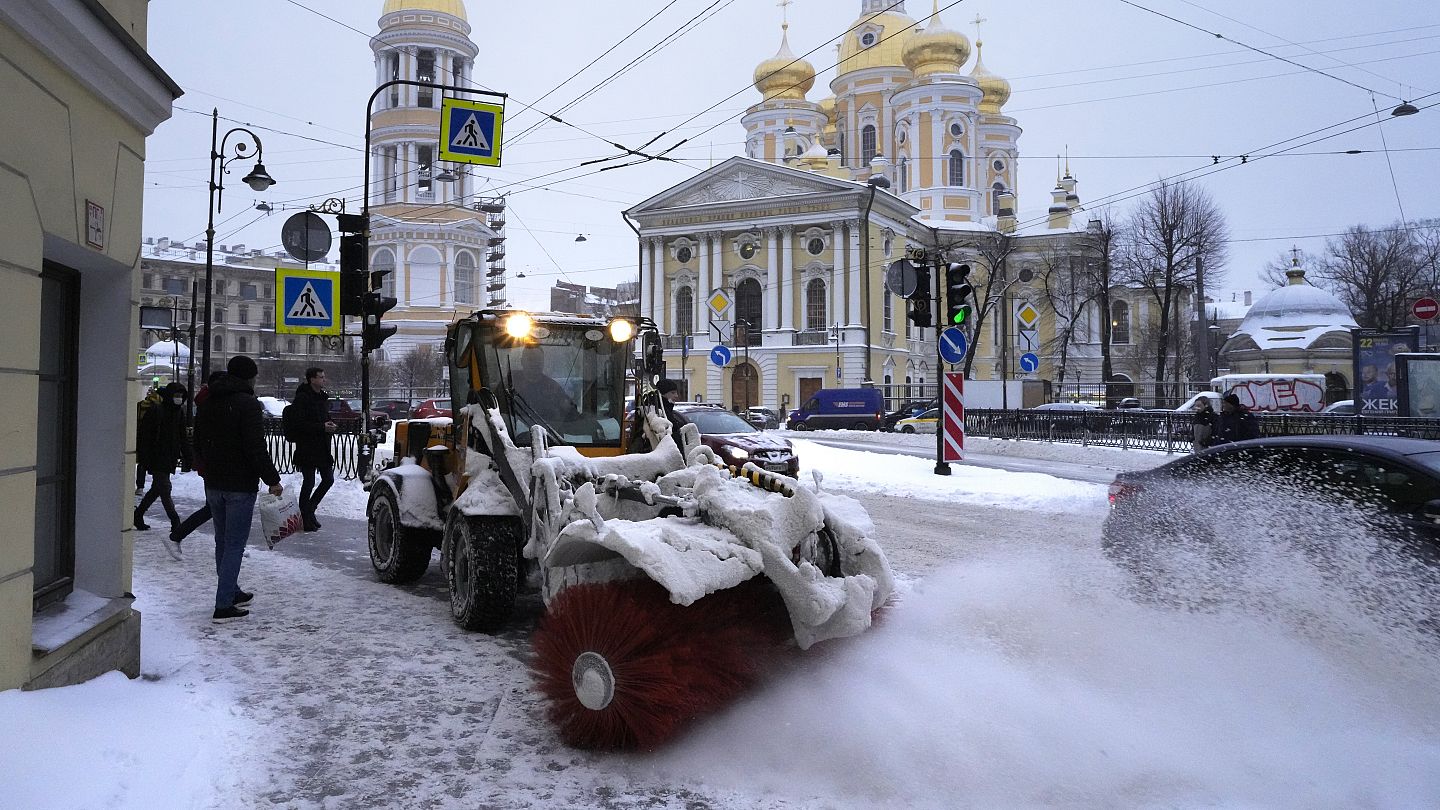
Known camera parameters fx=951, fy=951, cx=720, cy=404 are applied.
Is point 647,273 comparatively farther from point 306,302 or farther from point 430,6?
point 306,302

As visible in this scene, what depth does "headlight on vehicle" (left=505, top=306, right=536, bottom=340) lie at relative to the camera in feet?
23.6

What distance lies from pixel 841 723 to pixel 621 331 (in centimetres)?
393

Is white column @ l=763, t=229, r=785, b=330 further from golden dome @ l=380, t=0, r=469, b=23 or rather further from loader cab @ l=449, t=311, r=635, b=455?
loader cab @ l=449, t=311, r=635, b=455

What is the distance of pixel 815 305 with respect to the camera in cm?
5738

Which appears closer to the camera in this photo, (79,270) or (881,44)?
(79,270)

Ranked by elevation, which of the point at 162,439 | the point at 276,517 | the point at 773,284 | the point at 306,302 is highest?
the point at 773,284

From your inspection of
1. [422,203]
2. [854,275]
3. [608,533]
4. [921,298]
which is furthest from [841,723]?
[422,203]

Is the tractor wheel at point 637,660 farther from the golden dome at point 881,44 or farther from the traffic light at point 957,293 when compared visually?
the golden dome at point 881,44

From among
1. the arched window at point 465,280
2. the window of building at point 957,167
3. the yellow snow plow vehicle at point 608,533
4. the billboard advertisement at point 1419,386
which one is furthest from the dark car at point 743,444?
the arched window at point 465,280

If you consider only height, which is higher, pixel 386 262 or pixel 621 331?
pixel 386 262

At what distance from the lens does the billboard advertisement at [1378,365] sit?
20953 mm

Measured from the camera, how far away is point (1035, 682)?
5.06m

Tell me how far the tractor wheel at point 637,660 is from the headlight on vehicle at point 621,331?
3.15 metres

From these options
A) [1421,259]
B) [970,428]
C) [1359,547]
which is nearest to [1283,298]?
[1421,259]
